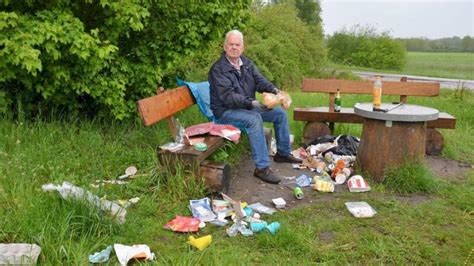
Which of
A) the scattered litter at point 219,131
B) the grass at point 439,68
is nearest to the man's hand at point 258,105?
the scattered litter at point 219,131

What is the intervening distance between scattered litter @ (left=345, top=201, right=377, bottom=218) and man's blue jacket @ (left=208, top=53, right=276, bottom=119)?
4.96 feet

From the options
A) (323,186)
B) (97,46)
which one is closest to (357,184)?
(323,186)

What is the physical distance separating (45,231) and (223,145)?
2366 mm

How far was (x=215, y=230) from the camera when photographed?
12.0 feet

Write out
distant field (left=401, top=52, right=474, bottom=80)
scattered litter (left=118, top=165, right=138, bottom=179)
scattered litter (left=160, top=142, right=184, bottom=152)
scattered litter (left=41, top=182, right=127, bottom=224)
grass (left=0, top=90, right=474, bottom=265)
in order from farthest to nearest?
distant field (left=401, top=52, right=474, bottom=80), scattered litter (left=118, top=165, right=138, bottom=179), scattered litter (left=160, top=142, right=184, bottom=152), scattered litter (left=41, top=182, right=127, bottom=224), grass (left=0, top=90, right=474, bottom=265)

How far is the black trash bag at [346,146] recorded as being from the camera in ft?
18.5

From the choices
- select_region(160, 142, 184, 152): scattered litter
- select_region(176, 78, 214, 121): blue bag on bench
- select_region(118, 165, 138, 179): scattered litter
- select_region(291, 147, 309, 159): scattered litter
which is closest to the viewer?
select_region(160, 142, 184, 152): scattered litter

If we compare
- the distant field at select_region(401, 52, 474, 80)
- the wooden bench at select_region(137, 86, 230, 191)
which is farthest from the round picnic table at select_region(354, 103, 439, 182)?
the distant field at select_region(401, 52, 474, 80)

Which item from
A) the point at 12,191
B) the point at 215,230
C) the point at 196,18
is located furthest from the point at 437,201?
the point at 12,191

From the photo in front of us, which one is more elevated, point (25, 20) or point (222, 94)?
point (25, 20)

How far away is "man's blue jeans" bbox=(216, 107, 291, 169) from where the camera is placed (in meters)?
4.76

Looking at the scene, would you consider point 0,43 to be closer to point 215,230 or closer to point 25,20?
point 25,20

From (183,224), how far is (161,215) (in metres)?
0.30

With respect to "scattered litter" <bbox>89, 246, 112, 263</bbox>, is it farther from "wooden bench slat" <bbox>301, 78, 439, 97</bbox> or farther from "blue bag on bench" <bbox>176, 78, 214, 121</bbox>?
"wooden bench slat" <bbox>301, 78, 439, 97</bbox>
